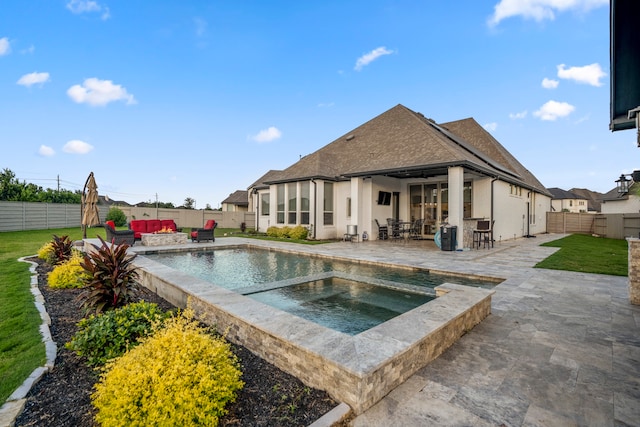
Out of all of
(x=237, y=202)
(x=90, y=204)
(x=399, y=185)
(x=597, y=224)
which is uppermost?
(x=399, y=185)

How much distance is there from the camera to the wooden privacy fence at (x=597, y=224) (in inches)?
603

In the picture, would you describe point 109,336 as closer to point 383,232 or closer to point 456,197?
point 456,197

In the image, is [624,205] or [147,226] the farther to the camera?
[624,205]

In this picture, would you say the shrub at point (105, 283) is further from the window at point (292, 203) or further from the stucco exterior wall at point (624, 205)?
the stucco exterior wall at point (624, 205)

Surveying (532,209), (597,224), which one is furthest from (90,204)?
(597,224)

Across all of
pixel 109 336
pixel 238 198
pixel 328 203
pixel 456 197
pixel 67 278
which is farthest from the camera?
pixel 238 198

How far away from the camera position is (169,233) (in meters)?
12.1

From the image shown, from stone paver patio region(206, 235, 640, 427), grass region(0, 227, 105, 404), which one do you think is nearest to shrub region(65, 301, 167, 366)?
grass region(0, 227, 105, 404)

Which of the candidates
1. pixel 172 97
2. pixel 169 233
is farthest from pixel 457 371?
pixel 172 97

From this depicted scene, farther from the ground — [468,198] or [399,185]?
[399,185]

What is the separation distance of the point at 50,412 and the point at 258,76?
15.3 metres

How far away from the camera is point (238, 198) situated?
37.8 m

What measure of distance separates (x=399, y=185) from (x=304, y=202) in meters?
5.18

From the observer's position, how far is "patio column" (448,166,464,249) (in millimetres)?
10453
